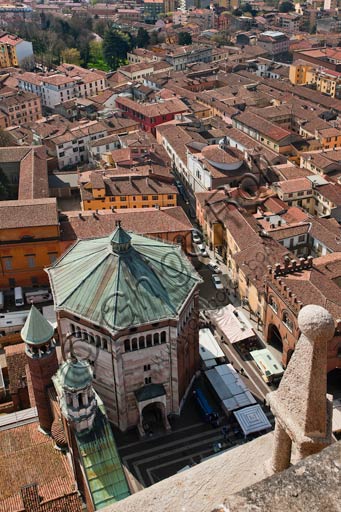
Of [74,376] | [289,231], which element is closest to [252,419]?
[74,376]

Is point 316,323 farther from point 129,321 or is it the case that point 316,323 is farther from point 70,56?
point 70,56

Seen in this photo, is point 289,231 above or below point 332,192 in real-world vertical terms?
above

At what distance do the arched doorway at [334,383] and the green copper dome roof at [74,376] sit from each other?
25146 millimetres

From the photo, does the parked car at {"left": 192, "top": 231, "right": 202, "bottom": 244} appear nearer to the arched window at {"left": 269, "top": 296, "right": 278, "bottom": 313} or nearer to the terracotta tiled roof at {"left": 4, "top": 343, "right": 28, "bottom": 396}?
the arched window at {"left": 269, "top": 296, "right": 278, "bottom": 313}

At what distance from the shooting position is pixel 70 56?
16425 cm

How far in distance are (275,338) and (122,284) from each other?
68.4 ft

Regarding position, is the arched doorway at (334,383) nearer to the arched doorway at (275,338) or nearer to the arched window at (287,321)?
the arched window at (287,321)

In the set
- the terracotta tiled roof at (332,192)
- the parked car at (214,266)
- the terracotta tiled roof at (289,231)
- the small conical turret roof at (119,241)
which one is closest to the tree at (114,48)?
the terracotta tiled roof at (332,192)

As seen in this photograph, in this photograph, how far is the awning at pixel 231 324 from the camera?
52.7 m

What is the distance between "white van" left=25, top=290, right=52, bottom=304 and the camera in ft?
200

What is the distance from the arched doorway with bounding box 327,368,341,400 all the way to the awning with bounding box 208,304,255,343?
8727mm

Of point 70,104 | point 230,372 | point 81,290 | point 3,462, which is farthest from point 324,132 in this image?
point 3,462

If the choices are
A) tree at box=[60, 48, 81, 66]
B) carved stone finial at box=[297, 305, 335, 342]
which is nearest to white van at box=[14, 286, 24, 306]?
carved stone finial at box=[297, 305, 335, 342]

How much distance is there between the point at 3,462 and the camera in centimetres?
3512
